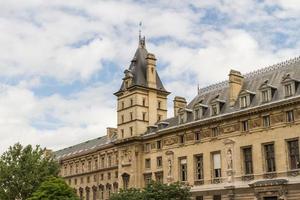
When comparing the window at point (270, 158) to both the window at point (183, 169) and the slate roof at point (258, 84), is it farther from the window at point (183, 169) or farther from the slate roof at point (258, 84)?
the window at point (183, 169)

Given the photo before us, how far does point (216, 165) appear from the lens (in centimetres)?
6112

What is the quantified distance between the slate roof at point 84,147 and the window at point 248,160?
123 ft

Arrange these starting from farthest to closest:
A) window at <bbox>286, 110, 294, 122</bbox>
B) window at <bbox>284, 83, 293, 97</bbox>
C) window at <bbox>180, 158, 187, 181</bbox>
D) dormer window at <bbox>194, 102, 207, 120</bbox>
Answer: window at <bbox>180, 158, 187, 181</bbox> → dormer window at <bbox>194, 102, 207, 120</bbox> → window at <bbox>284, 83, 293, 97</bbox> → window at <bbox>286, 110, 294, 122</bbox>

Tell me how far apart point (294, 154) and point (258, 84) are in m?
11.5

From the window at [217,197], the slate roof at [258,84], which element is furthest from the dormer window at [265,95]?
the window at [217,197]

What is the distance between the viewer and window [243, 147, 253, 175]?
56906 mm

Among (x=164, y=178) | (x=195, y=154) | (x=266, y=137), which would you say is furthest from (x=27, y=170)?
(x=266, y=137)

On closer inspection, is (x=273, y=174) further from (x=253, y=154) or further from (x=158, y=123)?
(x=158, y=123)

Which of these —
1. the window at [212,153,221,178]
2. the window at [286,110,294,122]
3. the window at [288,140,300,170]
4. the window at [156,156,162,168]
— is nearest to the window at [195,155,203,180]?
the window at [212,153,221,178]

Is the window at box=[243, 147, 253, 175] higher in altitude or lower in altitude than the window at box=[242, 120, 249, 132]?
lower

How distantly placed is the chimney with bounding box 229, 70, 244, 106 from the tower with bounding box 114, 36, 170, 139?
17.7 m

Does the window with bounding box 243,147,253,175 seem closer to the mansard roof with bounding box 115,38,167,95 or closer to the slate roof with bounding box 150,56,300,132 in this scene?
the slate roof with bounding box 150,56,300,132

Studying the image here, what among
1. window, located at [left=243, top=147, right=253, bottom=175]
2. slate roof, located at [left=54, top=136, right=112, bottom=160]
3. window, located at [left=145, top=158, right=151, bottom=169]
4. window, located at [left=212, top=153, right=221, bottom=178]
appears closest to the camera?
window, located at [left=243, top=147, right=253, bottom=175]

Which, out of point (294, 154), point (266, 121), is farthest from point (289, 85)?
Result: point (294, 154)
